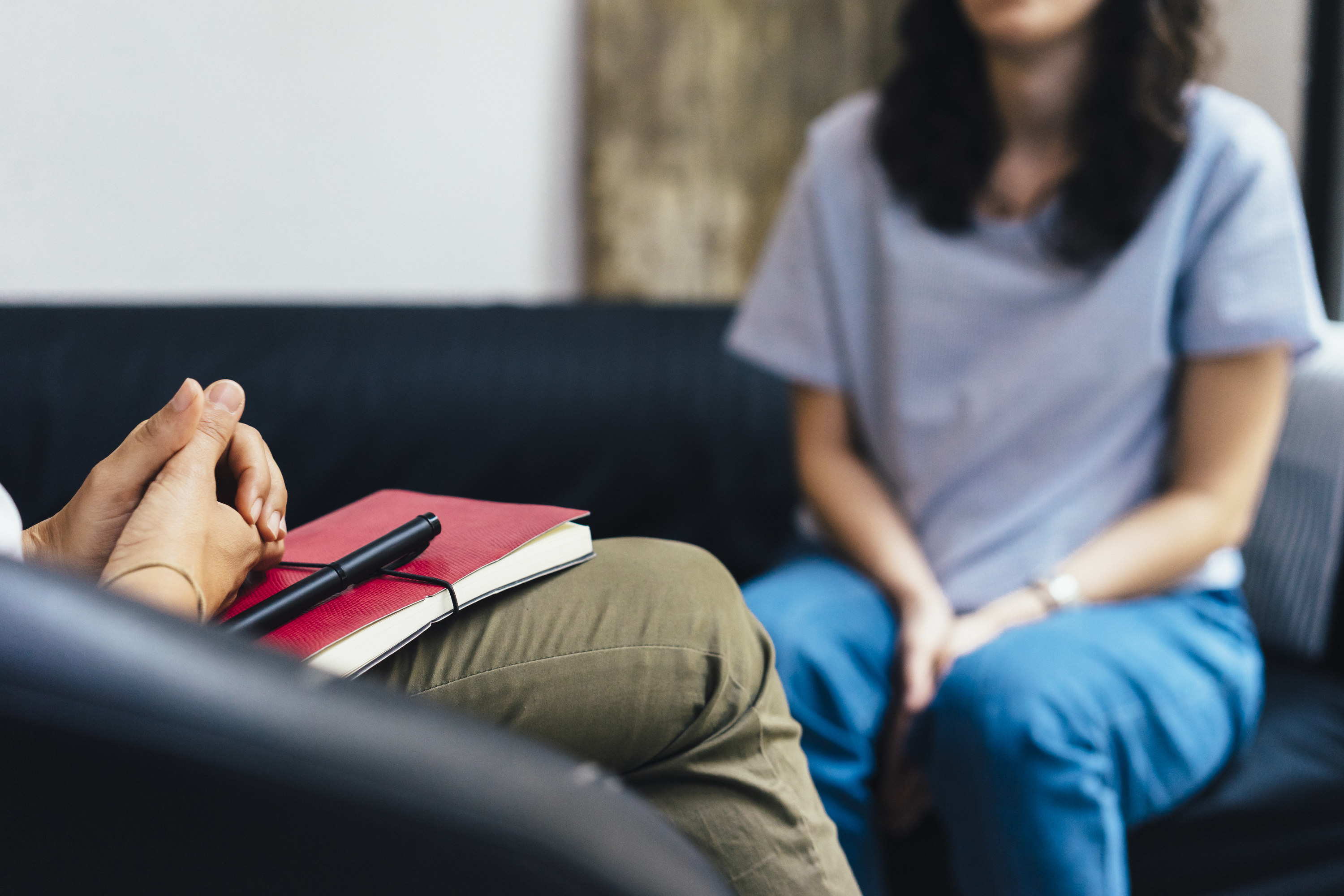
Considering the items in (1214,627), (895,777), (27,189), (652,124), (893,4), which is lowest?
(895,777)

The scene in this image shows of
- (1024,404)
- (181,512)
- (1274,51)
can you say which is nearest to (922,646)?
(1024,404)

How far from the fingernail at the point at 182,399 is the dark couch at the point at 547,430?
0.19ft

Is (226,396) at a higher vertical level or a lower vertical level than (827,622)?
higher

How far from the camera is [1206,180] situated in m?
0.81

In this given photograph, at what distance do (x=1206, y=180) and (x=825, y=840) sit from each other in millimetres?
685

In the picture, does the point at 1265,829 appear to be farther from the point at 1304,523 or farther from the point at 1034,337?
the point at 1034,337

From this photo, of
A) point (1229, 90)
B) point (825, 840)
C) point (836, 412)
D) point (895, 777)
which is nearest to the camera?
point (825, 840)

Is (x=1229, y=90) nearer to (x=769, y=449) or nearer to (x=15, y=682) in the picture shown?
(x=769, y=449)

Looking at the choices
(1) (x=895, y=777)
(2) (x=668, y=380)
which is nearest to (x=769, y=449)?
(2) (x=668, y=380)

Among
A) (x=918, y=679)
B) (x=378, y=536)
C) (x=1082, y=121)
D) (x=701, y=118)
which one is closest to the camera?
(x=378, y=536)

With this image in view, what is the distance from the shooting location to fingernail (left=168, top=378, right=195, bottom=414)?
391 mm

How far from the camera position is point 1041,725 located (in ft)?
2.04

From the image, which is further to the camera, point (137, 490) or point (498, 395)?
point (498, 395)

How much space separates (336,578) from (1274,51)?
5.28 feet
